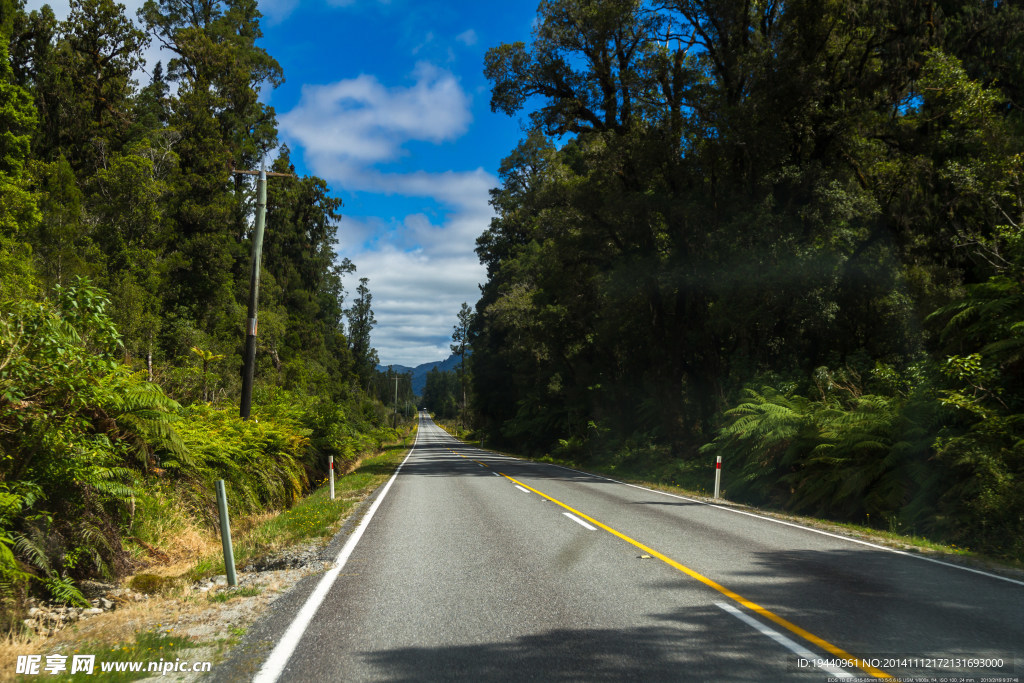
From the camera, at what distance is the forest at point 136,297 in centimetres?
691

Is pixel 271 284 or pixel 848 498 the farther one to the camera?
pixel 271 284

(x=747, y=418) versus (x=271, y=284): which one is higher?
(x=271, y=284)

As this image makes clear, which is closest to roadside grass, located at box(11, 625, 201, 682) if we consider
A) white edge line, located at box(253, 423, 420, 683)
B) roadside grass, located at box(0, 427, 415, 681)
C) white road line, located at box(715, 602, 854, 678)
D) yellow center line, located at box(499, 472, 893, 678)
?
roadside grass, located at box(0, 427, 415, 681)

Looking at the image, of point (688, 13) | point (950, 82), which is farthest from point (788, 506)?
point (688, 13)

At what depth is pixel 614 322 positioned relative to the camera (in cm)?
2731

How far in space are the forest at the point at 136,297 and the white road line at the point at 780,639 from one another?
21.0ft

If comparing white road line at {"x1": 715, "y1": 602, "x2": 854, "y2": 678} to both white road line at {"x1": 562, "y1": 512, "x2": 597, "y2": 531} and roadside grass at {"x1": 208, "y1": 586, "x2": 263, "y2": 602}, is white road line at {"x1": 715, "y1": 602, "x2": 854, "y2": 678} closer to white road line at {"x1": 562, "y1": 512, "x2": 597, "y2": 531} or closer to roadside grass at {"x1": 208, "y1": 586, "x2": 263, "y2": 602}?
white road line at {"x1": 562, "y1": 512, "x2": 597, "y2": 531}

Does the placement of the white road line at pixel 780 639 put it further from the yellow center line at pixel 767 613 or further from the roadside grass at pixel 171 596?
the roadside grass at pixel 171 596

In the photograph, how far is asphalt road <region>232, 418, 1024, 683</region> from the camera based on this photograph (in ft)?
13.6

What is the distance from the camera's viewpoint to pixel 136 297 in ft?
83.8

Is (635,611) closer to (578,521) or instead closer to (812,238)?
(578,521)

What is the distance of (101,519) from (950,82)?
18716 millimetres

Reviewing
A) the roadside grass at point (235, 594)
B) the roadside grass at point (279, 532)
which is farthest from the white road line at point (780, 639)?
the roadside grass at point (279, 532)

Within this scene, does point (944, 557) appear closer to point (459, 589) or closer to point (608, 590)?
point (608, 590)
